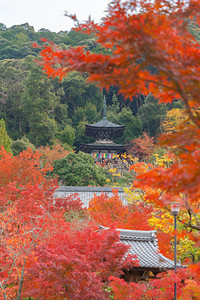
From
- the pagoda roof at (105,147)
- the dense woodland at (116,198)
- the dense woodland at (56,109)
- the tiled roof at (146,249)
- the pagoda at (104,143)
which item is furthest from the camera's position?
the dense woodland at (56,109)

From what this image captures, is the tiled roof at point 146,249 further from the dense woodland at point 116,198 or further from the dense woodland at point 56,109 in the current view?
the dense woodland at point 56,109

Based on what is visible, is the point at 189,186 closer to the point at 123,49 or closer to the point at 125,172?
the point at 123,49

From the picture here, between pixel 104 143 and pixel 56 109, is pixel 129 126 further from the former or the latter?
pixel 56 109

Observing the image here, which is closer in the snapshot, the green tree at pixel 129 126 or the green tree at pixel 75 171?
the green tree at pixel 75 171

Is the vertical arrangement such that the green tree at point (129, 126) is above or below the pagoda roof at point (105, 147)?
above

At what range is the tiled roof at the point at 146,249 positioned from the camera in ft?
A: 30.4

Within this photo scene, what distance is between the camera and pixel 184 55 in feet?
8.13

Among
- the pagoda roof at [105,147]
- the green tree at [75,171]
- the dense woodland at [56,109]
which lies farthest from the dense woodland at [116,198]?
the dense woodland at [56,109]

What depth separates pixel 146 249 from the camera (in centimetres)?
1061

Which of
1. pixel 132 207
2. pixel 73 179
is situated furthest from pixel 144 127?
pixel 132 207

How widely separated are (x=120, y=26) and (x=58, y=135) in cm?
3335

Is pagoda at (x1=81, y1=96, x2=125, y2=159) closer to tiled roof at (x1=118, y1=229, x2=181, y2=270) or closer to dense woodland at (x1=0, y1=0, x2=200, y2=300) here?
dense woodland at (x1=0, y1=0, x2=200, y2=300)

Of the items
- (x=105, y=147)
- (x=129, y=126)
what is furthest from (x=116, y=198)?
(x=129, y=126)

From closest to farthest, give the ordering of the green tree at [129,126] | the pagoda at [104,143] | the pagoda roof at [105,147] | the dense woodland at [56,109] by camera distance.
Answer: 1. the pagoda roof at [105,147]
2. the pagoda at [104,143]
3. the dense woodland at [56,109]
4. the green tree at [129,126]
